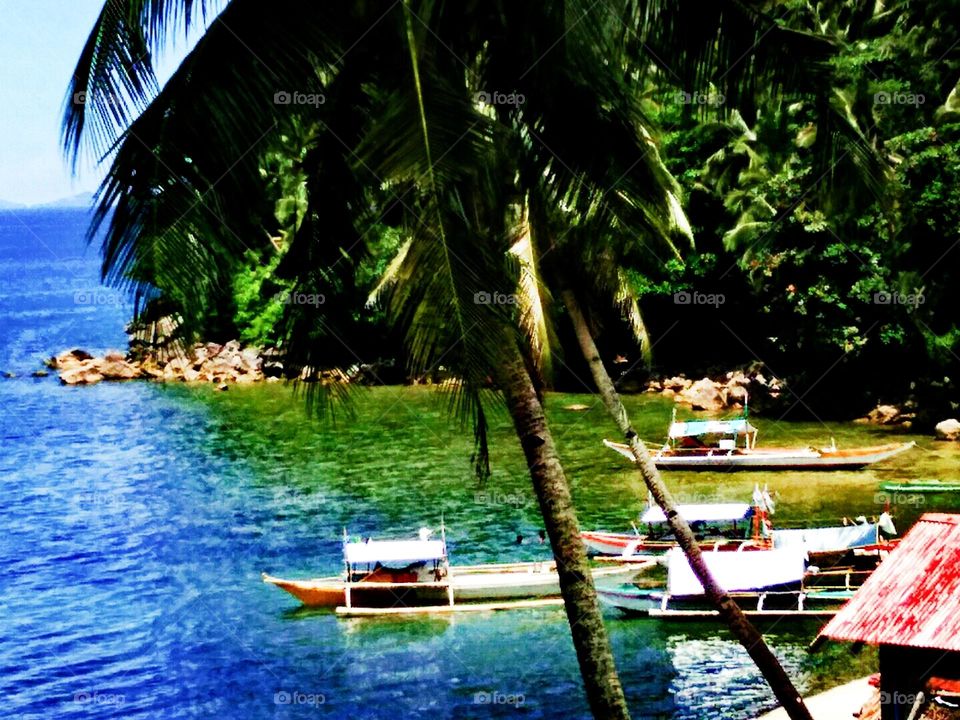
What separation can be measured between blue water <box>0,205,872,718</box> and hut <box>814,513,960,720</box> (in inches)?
264

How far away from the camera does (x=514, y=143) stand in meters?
10.3

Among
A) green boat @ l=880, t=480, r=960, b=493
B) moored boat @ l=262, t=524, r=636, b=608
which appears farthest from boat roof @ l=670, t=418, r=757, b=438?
moored boat @ l=262, t=524, r=636, b=608

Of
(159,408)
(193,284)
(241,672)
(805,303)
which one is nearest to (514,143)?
(193,284)

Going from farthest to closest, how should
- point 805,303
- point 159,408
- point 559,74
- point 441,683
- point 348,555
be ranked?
point 159,408 → point 805,303 → point 348,555 → point 441,683 → point 559,74

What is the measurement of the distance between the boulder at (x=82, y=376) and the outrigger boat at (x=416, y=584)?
3551 cm

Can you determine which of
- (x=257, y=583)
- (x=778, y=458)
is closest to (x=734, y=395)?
(x=778, y=458)

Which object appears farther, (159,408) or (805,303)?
(159,408)

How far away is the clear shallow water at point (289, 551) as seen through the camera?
22.0m

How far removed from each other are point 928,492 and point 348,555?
47.1 ft

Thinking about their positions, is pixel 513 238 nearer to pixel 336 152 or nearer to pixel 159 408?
pixel 336 152

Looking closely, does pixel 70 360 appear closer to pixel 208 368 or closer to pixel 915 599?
pixel 208 368

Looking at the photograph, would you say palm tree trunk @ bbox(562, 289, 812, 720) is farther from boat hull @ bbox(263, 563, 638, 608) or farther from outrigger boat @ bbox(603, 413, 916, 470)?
outrigger boat @ bbox(603, 413, 916, 470)

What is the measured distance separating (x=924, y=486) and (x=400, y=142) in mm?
25493

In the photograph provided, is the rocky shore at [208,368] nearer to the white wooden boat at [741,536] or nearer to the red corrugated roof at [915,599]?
the white wooden boat at [741,536]
